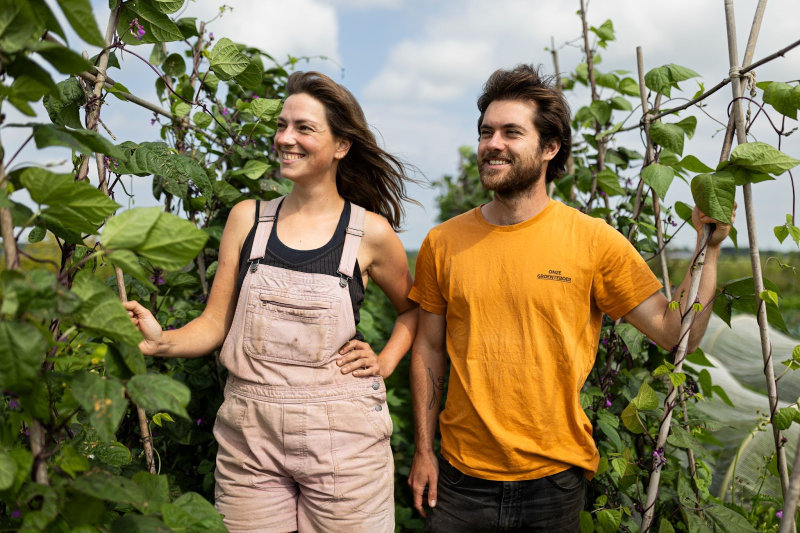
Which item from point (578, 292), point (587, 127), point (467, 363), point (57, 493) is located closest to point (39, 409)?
point (57, 493)

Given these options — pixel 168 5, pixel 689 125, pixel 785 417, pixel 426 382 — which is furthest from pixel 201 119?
pixel 785 417

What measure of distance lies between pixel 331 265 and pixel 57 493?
1060 millimetres

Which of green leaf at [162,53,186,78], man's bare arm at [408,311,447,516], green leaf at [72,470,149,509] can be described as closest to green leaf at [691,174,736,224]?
man's bare arm at [408,311,447,516]

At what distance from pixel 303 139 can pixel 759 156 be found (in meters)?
1.28

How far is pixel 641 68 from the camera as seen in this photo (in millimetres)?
2625

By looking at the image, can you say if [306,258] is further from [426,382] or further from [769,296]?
[769,296]

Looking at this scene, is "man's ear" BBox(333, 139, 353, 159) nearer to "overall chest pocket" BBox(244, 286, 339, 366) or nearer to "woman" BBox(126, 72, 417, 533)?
"woman" BBox(126, 72, 417, 533)

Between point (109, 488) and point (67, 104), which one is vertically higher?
point (67, 104)

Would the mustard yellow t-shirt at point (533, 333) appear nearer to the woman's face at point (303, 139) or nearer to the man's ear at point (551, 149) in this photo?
the man's ear at point (551, 149)

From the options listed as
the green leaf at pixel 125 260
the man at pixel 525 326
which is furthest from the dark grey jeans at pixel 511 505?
the green leaf at pixel 125 260

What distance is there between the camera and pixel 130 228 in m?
1.17

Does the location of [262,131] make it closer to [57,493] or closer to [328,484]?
[328,484]

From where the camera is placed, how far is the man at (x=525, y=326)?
2125 mm

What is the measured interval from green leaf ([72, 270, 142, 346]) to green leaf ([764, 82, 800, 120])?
65.2 inches
